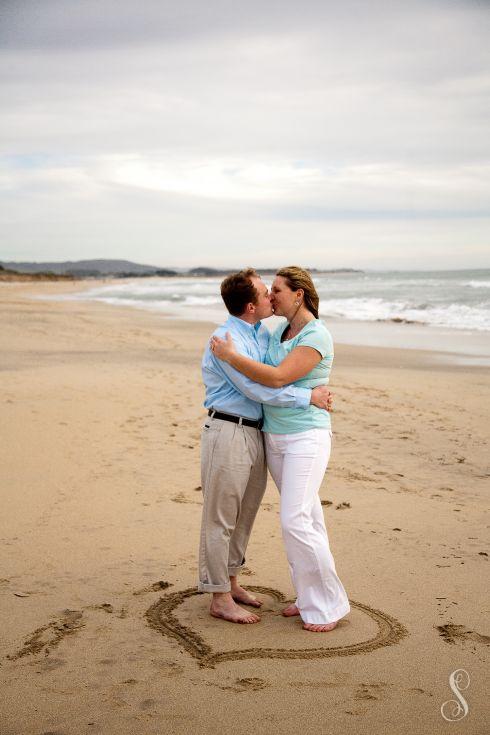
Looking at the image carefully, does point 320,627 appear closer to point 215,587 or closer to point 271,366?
point 215,587

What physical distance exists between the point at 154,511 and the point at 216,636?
6.69 ft

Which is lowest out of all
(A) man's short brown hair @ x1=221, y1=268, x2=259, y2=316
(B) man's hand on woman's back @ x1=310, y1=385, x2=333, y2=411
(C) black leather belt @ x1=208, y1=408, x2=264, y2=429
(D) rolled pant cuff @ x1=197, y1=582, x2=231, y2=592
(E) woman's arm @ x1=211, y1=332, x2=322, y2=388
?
(D) rolled pant cuff @ x1=197, y1=582, x2=231, y2=592

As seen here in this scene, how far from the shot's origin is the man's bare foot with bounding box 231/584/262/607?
4262 mm

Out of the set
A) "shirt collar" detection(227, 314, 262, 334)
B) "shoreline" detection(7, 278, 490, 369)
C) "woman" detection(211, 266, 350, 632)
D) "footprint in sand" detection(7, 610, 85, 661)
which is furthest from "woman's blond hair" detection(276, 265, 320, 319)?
"shoreline" detection(7, 278, 490, 369)

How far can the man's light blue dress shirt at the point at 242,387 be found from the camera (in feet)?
12.7

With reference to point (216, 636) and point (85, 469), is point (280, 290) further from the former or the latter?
point (85, 469)

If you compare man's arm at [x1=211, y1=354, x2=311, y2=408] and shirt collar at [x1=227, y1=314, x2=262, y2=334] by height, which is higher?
shirt collar at [x1=227, y1=314, x2=262, y2=334]

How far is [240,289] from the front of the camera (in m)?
3.98

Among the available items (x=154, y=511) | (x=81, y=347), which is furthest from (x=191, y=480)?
(x=81, y=347)

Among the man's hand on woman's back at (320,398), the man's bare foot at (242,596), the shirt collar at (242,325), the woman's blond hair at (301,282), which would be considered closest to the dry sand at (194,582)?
the man's bare foot at (242,596)

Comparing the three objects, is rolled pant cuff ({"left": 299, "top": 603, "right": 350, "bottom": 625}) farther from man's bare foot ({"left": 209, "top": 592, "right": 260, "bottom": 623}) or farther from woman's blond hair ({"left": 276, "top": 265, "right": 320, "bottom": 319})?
woman's blond hair ({"left": 276, "top": 265, "right": 320, "bottom": 319})

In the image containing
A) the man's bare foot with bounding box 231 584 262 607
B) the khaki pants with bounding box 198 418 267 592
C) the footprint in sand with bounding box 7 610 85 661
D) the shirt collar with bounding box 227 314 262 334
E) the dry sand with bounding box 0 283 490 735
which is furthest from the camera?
the man's bare foot with bounding box 231 584 262 607

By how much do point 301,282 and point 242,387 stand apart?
658mm

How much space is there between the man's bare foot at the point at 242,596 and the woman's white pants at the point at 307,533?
353mm
